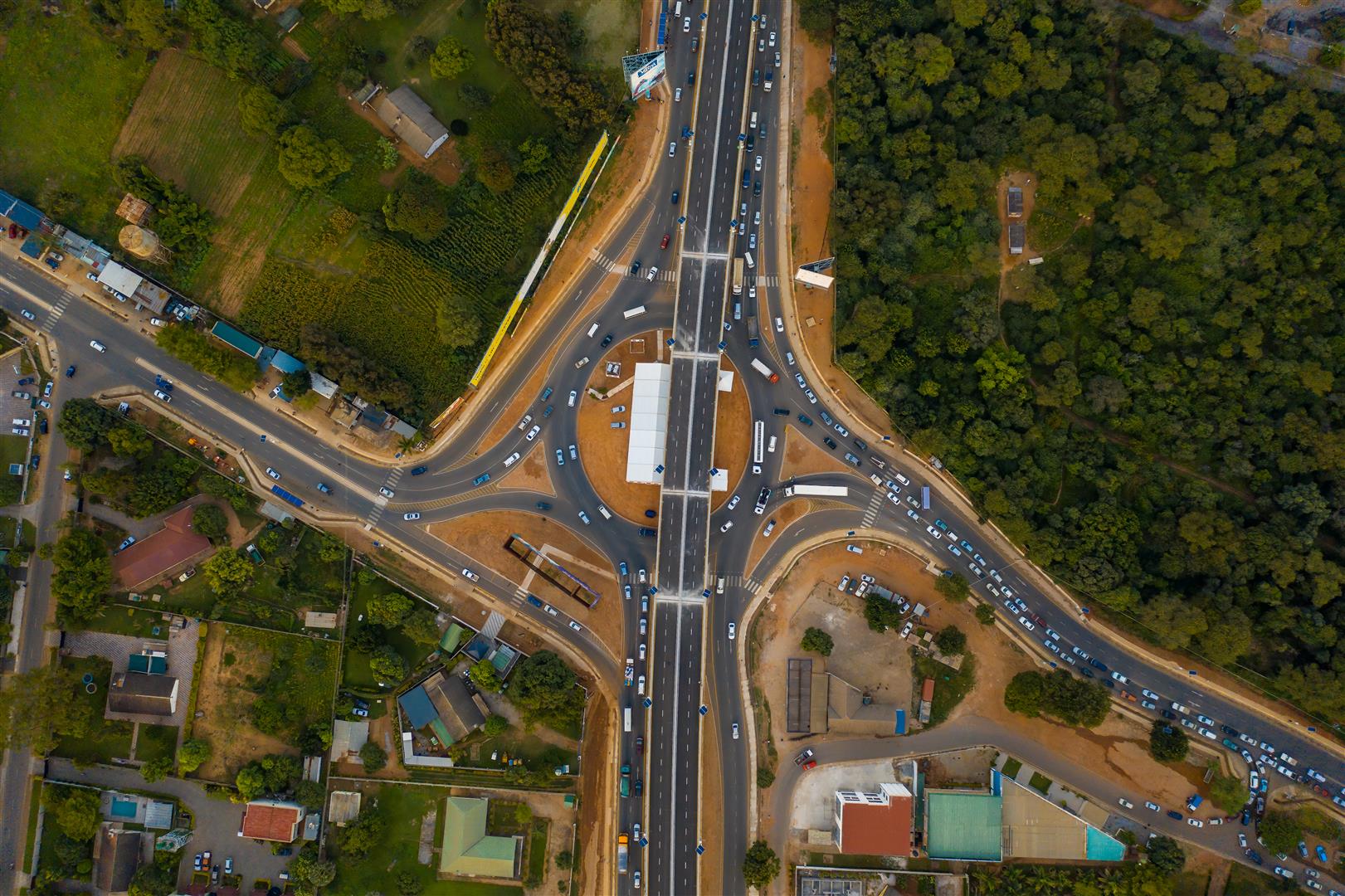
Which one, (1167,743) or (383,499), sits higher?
(383,499)

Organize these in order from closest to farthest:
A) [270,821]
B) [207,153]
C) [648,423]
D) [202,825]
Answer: [270,821]
[202,825]
[207,153]
[648,423]

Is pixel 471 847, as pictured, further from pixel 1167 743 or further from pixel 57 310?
pixel 1167 743

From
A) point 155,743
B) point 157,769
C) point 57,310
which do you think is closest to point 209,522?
point 155,743

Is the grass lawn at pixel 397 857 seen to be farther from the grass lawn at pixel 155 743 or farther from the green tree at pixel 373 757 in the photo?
the grass lawn at pixel 155 743

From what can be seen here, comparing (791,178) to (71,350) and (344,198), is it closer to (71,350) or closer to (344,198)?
(344,198)

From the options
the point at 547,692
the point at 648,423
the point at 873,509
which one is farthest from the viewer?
the point at 873,509

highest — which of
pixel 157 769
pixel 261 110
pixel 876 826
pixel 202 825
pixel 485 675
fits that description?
pixel 261 110

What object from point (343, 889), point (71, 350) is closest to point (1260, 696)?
point (343, 889)
